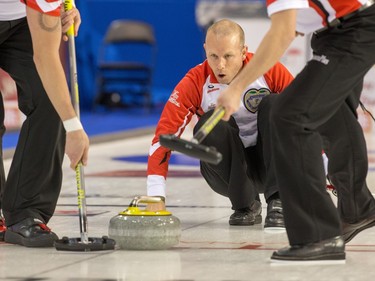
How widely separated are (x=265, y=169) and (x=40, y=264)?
4.62 feet

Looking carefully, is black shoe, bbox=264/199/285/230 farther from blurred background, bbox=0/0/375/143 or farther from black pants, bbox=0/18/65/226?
blurred background, bbox=0/0/375/143

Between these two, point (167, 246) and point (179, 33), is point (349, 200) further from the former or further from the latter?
point (179, 33)

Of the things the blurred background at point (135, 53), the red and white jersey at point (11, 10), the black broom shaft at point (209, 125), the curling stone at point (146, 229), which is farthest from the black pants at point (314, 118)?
the blurred background at point (135, 53)

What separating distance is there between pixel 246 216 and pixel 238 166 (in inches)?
10.7

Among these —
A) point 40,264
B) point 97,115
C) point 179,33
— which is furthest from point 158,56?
point 40,264

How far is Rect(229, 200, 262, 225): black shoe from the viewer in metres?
4.97

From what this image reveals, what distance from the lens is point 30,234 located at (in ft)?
14.4

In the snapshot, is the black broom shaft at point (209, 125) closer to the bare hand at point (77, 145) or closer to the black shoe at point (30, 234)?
the bare hand at point (77, 145)

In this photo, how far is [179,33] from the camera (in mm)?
14883

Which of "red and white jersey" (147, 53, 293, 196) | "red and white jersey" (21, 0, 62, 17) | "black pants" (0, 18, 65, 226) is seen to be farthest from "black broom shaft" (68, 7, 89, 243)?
"red and white jersey" (147, 53, 293, 196)

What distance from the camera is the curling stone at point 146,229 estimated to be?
13.8 feet

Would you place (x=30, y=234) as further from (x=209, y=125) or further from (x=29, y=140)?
(x=209, y=125)

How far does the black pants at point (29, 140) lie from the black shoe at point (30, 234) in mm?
39

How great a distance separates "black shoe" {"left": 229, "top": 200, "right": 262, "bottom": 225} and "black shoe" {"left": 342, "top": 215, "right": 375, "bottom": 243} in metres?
0.73
